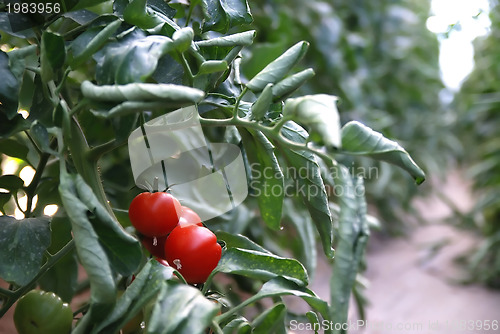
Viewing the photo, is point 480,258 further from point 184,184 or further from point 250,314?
point 184,184

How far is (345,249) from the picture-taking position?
0.27m

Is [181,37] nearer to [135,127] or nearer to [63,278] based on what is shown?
[135,127]

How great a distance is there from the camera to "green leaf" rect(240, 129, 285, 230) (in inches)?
14.1

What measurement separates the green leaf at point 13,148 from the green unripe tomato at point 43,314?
15cm

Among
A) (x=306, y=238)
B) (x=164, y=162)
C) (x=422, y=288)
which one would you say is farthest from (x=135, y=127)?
(x=422, y=288)

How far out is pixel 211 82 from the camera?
356 millimetres

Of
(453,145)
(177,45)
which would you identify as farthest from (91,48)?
(453,145)

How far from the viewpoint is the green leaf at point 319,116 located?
9.6 inches

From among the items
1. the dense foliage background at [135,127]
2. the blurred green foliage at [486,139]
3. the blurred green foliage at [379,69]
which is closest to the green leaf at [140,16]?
the dense foliage background at [135,127]

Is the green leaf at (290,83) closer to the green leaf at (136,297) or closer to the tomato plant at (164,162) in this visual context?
the tomato plant at (164,162)

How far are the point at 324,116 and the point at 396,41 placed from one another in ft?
5.21

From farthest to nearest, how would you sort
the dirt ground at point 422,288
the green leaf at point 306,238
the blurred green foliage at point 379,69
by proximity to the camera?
the blurred green foliage at point 379,69, the dirt ground at point 422,288, the green leaf at point 306,238

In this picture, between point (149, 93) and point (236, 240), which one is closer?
point (149, 93)

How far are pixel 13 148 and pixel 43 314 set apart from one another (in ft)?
0.57
